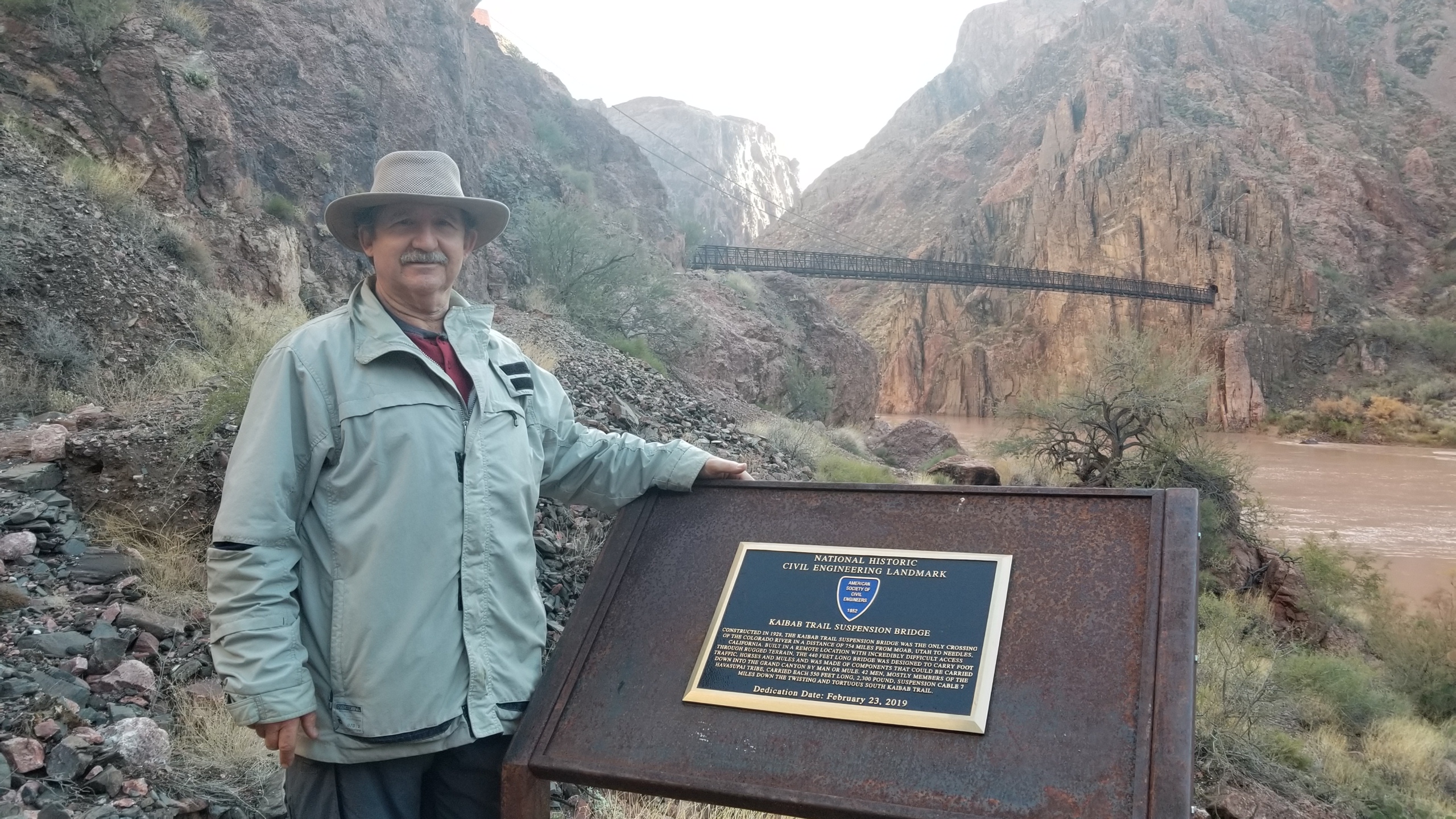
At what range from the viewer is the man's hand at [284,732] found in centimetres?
201

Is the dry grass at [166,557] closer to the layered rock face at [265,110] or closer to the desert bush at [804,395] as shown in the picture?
the layered rock face at [265,110]

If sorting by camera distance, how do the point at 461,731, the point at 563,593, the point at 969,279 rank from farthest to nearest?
the point at 969,279
the point at 563,593
the point at 461,731

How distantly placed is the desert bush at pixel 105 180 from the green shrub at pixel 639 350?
21.9 feet

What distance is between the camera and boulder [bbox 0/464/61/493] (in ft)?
14.7

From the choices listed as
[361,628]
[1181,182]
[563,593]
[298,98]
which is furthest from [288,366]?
[1181,182]

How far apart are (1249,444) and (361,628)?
43594 millimetres

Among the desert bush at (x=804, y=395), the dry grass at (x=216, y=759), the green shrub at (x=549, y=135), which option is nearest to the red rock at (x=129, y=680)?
the dry grass at (x=216, y=759)

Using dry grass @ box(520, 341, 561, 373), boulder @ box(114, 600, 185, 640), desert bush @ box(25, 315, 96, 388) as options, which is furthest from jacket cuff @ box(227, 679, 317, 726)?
dry grass @ box(520, 341, 561, 373)

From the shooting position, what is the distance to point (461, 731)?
2256mm

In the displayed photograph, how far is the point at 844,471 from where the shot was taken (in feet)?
38.5

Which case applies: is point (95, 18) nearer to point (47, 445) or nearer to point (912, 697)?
point (47, 445)

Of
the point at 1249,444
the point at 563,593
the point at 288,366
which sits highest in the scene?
the point at 288,366

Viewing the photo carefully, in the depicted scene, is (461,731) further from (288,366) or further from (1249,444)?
(1249,444)

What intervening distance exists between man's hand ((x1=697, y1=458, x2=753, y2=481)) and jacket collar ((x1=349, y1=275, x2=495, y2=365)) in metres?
0.82
